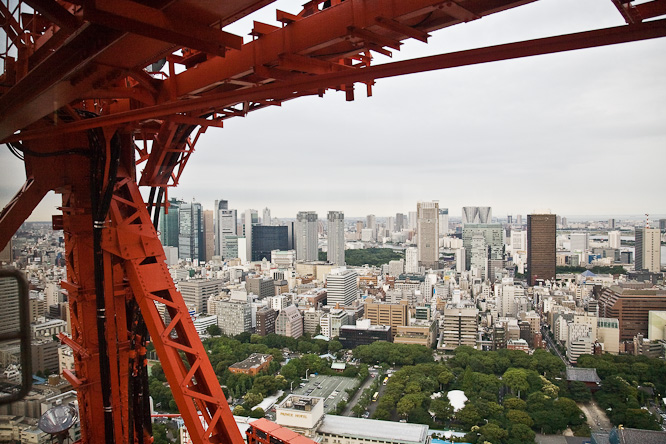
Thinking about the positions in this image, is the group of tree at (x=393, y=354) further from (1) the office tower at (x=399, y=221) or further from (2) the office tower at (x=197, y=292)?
(1) the office tower at (x=399, y=221)

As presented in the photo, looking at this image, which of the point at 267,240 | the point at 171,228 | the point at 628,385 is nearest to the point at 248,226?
the point at 267,240

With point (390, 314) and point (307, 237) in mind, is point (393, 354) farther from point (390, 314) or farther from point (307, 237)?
point (307, 237)

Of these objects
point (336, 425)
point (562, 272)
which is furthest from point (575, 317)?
point (562, 272)

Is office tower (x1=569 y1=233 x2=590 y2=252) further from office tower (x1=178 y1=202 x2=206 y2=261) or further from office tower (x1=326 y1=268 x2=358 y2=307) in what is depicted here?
office tower (x1=178 y1=202 x2=206 y2=261)

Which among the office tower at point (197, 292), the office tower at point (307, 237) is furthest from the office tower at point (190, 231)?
the office tower at point (307, 237)

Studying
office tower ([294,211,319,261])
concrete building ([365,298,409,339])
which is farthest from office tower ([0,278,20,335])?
office tower ([294,211,319,261])
